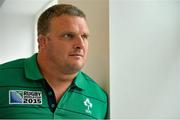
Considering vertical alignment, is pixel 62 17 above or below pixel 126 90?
above

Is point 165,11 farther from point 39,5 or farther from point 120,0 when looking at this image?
point 39,5

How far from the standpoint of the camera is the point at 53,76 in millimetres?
1534

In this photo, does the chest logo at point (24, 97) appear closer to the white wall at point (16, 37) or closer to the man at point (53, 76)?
the man at point (53, 76)

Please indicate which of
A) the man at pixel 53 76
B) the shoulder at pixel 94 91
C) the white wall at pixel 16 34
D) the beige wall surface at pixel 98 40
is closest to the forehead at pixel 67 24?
the man at pixel 53 76

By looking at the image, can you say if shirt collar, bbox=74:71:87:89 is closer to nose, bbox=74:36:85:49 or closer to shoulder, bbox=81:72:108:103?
shoulder, bbox=81:72:108:103

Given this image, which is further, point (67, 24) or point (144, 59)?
point (144, 59)

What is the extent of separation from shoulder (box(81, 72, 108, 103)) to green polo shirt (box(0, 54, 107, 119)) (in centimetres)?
1

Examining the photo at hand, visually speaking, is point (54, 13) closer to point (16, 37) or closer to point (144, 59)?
point (144, 59)

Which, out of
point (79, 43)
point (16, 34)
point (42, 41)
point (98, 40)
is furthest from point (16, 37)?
point (79, 43)

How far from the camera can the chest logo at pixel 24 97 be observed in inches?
57.6

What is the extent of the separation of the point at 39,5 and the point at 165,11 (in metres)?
1.74

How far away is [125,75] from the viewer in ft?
5.27

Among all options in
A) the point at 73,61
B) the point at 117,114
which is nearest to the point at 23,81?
the point at 73,61

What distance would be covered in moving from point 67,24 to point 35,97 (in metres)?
0.37
